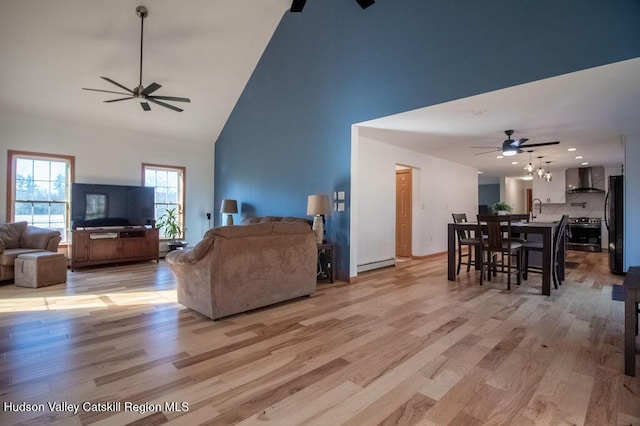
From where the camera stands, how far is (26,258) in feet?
14.7

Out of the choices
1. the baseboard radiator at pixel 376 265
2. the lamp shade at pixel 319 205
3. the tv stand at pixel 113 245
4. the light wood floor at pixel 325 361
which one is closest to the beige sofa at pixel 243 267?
the light wood floor at pixel 325 361

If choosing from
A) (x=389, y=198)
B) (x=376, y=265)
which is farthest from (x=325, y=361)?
(x=389, y=198)

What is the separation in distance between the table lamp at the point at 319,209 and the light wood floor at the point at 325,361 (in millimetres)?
1204

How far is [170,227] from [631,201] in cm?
866

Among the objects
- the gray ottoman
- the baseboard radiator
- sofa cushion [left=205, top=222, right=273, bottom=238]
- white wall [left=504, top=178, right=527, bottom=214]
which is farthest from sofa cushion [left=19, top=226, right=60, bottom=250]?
white wall [left=504, top=178, right=527, bottom=214]

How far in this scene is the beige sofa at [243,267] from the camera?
123 inches

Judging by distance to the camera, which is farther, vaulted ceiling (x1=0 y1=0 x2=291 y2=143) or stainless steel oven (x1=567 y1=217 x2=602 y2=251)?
stainless steel oven (x1=567 y1=217 x2=602 y2=251)

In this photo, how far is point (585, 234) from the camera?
8391 millimetres

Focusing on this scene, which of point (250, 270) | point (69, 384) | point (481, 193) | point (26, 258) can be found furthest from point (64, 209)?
point (481, 193)

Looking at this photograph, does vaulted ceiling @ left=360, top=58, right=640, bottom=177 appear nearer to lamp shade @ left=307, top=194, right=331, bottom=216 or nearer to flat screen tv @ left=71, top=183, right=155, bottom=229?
lamp shade @ left=307, top=194, right=331, bottom=216

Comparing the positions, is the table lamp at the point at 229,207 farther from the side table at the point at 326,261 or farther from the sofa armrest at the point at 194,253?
the sofa armrest at the point at 194,253

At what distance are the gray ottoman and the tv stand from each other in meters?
1.16

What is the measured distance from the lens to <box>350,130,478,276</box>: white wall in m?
5.49

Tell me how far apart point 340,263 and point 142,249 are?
13.6 feet
